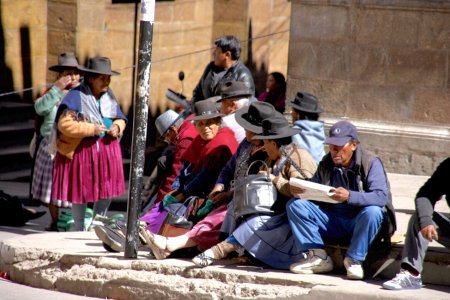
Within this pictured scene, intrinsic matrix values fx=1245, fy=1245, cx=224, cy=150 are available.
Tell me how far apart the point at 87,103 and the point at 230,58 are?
142cm

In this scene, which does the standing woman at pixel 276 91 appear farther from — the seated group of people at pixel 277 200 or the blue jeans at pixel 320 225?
the blue jeans at pixel 320 225

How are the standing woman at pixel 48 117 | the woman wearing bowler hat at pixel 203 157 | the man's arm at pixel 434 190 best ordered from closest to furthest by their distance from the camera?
1. the man's arm at pixel 434 190
2. the woman wearing bowler hat at pixel 203 157
3. the standing woman at pixel 48 117

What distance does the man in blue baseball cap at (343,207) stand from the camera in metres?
8.35

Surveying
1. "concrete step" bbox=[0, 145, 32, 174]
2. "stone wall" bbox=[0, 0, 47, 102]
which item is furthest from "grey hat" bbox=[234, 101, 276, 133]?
"stone wall" bbox=[0, 0, 47, 102]

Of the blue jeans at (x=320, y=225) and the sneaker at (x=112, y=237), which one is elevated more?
the blue jeans at (x=320, y=225)

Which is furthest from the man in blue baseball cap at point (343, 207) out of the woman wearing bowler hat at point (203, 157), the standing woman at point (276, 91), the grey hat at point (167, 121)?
the standing woman at point (276, 91)

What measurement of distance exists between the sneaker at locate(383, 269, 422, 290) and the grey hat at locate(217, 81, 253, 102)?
2601 mm

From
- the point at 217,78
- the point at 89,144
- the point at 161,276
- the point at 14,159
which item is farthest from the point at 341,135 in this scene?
the point at 14,159

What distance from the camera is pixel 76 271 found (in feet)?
30.5

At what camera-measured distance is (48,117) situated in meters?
12.3

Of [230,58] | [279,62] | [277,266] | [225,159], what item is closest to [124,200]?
[230,58]

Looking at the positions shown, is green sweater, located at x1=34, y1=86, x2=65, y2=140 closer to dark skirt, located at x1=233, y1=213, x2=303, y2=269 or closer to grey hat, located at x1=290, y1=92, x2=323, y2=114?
grey hat, located at x1=290, y1=92, x2=323, y2=114

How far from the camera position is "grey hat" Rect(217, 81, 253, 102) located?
10227mm

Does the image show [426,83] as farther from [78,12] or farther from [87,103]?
[78,12]
